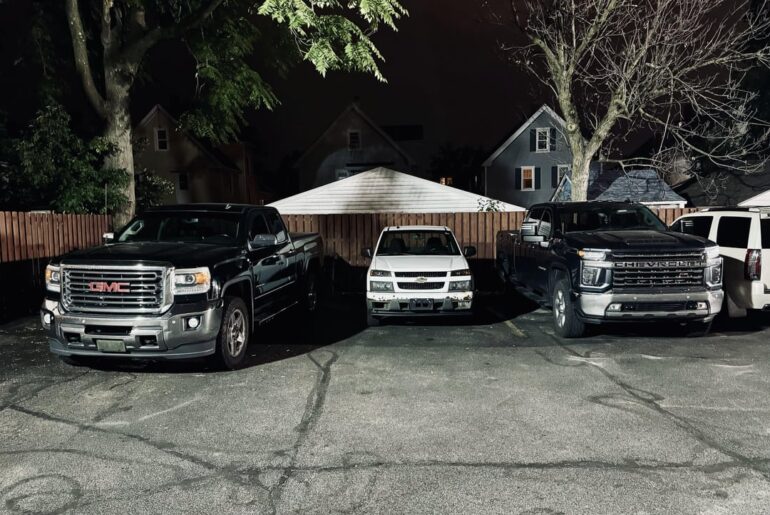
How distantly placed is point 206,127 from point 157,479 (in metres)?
15.3

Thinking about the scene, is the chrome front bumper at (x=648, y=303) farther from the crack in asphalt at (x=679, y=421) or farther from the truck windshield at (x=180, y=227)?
the truck windshield at (x=180, y=227)

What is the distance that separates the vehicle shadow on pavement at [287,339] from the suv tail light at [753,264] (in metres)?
6.05

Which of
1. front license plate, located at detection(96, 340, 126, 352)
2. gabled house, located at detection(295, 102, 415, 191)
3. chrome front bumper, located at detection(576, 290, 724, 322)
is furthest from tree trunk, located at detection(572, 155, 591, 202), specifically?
gabled house, located at detection(295, 102, 415, 191)

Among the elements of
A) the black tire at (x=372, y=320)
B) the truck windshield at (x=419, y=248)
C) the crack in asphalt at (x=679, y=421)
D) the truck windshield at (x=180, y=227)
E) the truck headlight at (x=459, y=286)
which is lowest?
the crack in asphalt at (x=679, y=421)

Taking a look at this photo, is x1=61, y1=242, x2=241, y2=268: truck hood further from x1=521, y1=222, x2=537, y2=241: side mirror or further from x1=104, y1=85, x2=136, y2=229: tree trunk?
x1=104, y1=85, x2=136, y2=229: tree trunk

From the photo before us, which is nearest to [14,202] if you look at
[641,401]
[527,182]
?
Answer: [641,401]

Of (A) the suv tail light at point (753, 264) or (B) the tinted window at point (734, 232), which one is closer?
(A) the suv tail light at point (753, 264)

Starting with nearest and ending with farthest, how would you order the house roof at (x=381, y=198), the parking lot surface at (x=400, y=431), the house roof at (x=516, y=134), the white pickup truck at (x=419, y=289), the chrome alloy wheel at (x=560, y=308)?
the parking lot surface at (x=400, y=431) → the chrome alloy wheel at (x=560, y=308) → the white pickup truck at (x=419, y=289) → the house roof at (x=381, y=198) → the house roof at (x=516, y=134)

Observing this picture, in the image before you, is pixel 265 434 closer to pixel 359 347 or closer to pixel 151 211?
A: pixel 359 347

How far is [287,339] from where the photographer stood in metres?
8.63

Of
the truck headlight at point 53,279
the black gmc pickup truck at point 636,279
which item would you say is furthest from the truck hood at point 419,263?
the truck headlight at point 53,279

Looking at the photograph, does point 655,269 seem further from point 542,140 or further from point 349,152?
point 349,152

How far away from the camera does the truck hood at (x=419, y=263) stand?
28.8 ft

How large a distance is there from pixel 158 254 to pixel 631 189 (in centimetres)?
2985
